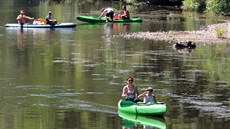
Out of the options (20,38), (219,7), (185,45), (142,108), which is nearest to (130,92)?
(142,108)

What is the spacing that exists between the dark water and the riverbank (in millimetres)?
1547

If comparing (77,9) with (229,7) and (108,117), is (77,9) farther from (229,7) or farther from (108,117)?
(108,117)

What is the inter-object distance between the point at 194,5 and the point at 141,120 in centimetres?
4859

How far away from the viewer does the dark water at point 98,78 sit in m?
23.4

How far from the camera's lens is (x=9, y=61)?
1463 inches

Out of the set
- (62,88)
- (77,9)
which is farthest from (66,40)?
(77,9)

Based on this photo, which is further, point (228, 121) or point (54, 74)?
point (54, 74)

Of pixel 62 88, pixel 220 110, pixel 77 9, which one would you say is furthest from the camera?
pixel 77 9

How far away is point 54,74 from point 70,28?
800 inches

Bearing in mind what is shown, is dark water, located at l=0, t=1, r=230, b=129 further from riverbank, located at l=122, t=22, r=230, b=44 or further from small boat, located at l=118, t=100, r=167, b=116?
riverbank, located at l=122, t=22, r=230, b=44

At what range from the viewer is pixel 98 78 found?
103ft

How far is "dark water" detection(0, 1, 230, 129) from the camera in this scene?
23391 millimetres

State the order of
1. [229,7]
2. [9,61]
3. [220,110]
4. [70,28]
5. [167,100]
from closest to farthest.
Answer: [220,110]
[167,100]
[9,61]
[70,28]
[229,7]

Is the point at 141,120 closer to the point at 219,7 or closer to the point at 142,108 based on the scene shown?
the point at 142,108
